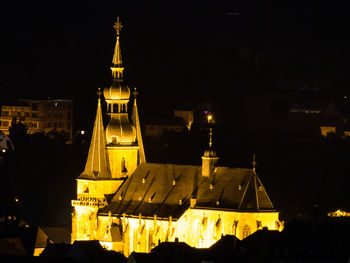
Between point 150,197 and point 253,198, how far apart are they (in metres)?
9.78

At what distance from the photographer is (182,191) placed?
436ft

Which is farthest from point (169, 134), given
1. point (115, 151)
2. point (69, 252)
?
point (69, 252)

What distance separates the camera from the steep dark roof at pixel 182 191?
128125 millimetres

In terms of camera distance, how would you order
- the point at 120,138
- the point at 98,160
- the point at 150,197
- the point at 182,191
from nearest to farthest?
the point at 182,191
the point at 150,197
the point at 98,160
the point at 120,138

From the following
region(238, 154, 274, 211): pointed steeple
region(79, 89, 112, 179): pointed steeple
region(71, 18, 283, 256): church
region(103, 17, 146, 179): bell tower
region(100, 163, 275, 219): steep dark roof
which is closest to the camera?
region(238, 154, 274, 211): pointed steeple

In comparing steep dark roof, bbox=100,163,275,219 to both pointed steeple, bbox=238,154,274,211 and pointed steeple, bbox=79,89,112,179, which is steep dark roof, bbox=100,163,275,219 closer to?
pointed steeple, bbox=238,154,274,211

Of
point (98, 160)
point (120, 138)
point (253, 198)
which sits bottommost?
point (253, 198)

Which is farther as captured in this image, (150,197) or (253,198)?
(150,197)

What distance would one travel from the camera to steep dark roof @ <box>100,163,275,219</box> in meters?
128

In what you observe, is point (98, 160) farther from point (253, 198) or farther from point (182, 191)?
point (253, 198)

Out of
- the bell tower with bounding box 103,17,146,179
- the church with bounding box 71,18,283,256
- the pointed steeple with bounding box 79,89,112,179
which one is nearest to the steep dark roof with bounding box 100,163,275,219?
the church with bounding box 71,18,283,256

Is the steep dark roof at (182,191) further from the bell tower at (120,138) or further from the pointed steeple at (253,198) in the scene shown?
the bell tower at (120,138)

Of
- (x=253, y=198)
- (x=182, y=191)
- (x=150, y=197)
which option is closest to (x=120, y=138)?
(x=150, y=197)

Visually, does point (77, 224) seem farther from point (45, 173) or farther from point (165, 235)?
point (45, 173)
